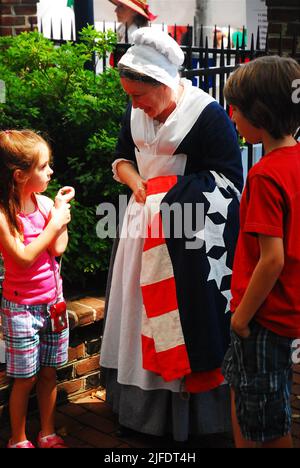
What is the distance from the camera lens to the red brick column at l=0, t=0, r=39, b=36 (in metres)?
7.73

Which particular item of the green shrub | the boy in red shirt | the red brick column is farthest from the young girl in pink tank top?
the red brick column

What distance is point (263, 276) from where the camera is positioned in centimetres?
229

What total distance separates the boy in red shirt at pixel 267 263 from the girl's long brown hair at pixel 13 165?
0.89 m

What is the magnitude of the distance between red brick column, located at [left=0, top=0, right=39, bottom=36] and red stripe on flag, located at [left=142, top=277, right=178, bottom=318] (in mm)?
5493

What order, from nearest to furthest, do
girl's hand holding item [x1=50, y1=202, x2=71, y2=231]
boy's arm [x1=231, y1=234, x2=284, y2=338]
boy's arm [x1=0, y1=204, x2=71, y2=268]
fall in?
→ boy's arm [x1=231, y1=234, x2=284, y2=338] < boy's arm [x1=0, y1=204, x2=71, y2=268] < girl's hand holding item [x1=50, y1=202, x2=71, y2=231]

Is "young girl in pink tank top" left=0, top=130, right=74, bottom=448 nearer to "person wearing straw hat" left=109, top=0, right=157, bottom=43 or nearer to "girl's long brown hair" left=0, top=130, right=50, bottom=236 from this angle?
"girl's long brown hair" left=0, top=130, right=50, bottom=236

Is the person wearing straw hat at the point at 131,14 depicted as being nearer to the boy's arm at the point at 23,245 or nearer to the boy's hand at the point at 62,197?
the boy's hand at the point at 62,197

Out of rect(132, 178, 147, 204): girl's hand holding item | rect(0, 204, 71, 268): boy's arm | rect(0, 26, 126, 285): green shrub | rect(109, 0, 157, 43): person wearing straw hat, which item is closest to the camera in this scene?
rect(0, 204, 71, 268): boy's arm

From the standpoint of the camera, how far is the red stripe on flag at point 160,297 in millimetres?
2979

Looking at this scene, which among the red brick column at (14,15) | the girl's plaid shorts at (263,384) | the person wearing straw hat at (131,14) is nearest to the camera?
the girl's plaid shorts at (263,384)

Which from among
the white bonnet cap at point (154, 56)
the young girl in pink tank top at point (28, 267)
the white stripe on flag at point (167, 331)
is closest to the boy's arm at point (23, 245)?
the young girl in pink tank top at point (28, 267)

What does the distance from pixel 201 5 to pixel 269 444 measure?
1714 cm

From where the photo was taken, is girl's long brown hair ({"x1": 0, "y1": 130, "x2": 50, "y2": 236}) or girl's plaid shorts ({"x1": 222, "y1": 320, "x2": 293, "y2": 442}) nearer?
girl's plaid shorts ({"x1": 222, "y1": 320, "x2": 293, "y2": 442})

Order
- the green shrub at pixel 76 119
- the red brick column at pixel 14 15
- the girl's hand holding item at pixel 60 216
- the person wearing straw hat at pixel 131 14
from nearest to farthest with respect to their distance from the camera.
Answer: the girl's hand holding item at pixel 60 216 → the green shrub at pixel 76 119 → the person wearing straw hat at pixel 131 14 → the red brick column at pixel 14 15
